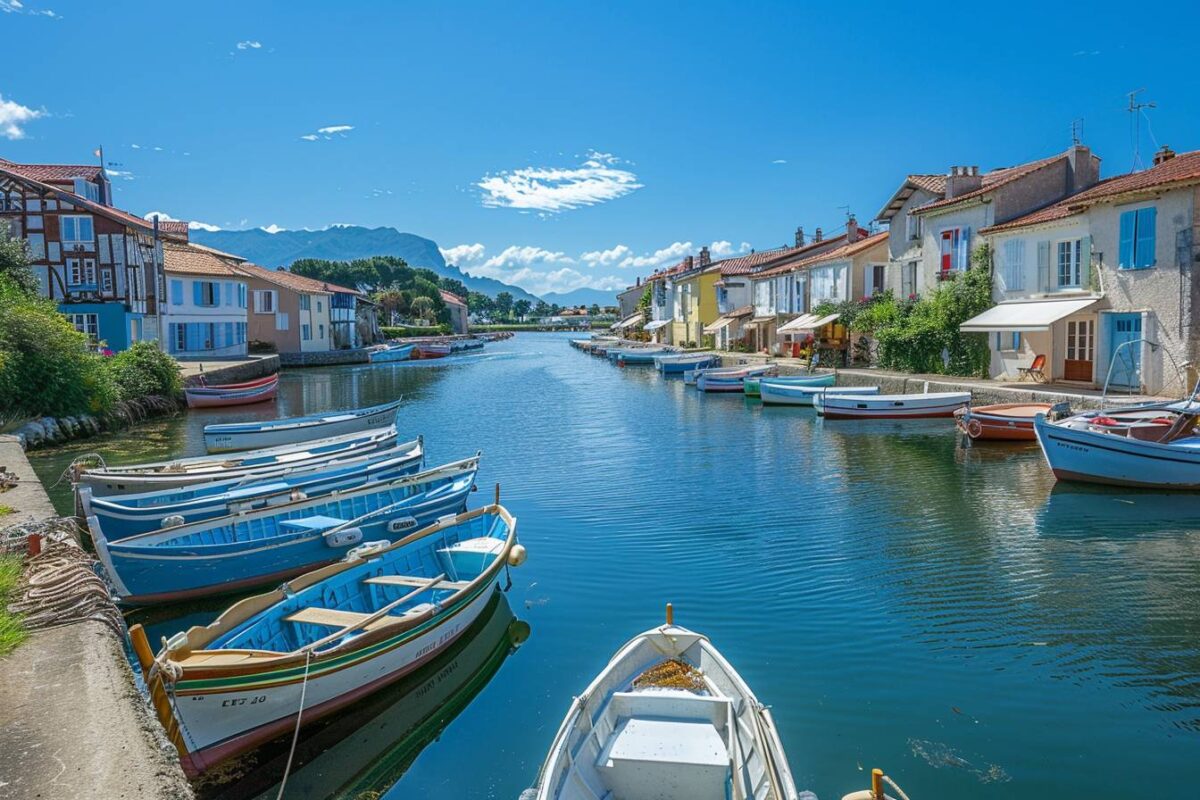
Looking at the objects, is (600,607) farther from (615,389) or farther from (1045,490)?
(615,389)

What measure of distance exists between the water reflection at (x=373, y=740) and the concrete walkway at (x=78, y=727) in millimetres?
1501

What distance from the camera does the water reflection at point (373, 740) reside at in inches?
289

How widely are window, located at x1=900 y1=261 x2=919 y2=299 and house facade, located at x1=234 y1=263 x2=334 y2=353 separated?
42875 mm

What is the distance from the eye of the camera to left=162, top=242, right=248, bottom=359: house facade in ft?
153

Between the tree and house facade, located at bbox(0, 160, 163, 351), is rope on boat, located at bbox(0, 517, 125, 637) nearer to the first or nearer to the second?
the tree

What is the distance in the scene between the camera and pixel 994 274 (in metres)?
31.8

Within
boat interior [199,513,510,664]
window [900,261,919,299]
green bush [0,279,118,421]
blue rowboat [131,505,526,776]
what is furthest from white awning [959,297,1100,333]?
green bush [0,279,118,421]

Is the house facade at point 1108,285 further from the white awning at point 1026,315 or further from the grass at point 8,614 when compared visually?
the grass at point 8,614

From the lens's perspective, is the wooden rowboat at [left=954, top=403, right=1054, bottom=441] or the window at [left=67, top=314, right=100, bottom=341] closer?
the wooden rowboat at [left=954, top=403, right=1054, bottom=441]

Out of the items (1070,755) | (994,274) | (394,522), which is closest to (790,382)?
(994,274)

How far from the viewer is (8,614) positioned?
734 cm

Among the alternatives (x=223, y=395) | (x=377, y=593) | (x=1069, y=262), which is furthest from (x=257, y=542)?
(x=1069, y=262)

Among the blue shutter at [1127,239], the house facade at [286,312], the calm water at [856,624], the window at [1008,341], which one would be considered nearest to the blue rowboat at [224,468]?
the calm water at [856,624]

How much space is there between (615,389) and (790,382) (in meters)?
11.5
